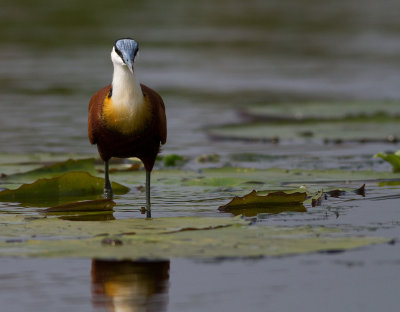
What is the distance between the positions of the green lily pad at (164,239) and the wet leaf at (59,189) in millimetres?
1153

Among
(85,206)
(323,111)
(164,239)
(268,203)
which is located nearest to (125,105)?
(85,206)

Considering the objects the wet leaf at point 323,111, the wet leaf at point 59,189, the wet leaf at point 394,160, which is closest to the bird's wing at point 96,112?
the wet leaf at point 59,189

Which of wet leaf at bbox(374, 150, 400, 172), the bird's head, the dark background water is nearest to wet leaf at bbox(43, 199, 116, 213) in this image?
the bird's head

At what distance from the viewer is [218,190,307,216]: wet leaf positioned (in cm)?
629

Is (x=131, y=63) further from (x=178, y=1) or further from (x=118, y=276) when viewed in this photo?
(x=178, y=1)

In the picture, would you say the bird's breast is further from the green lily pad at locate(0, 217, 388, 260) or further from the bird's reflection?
the bird's reflection

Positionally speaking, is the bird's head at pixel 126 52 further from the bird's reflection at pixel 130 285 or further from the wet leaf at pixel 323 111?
the wet leaf at pixel 323 111

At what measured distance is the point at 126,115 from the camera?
6.38 meters

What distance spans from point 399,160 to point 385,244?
255 cm

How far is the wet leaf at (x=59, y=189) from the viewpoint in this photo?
271 inches

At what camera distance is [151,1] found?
34.0m

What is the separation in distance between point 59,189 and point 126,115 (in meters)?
1.12

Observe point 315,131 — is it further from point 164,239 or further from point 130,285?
point 130,285

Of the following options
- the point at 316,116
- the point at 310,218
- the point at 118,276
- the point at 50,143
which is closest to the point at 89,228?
the point at 118,276
